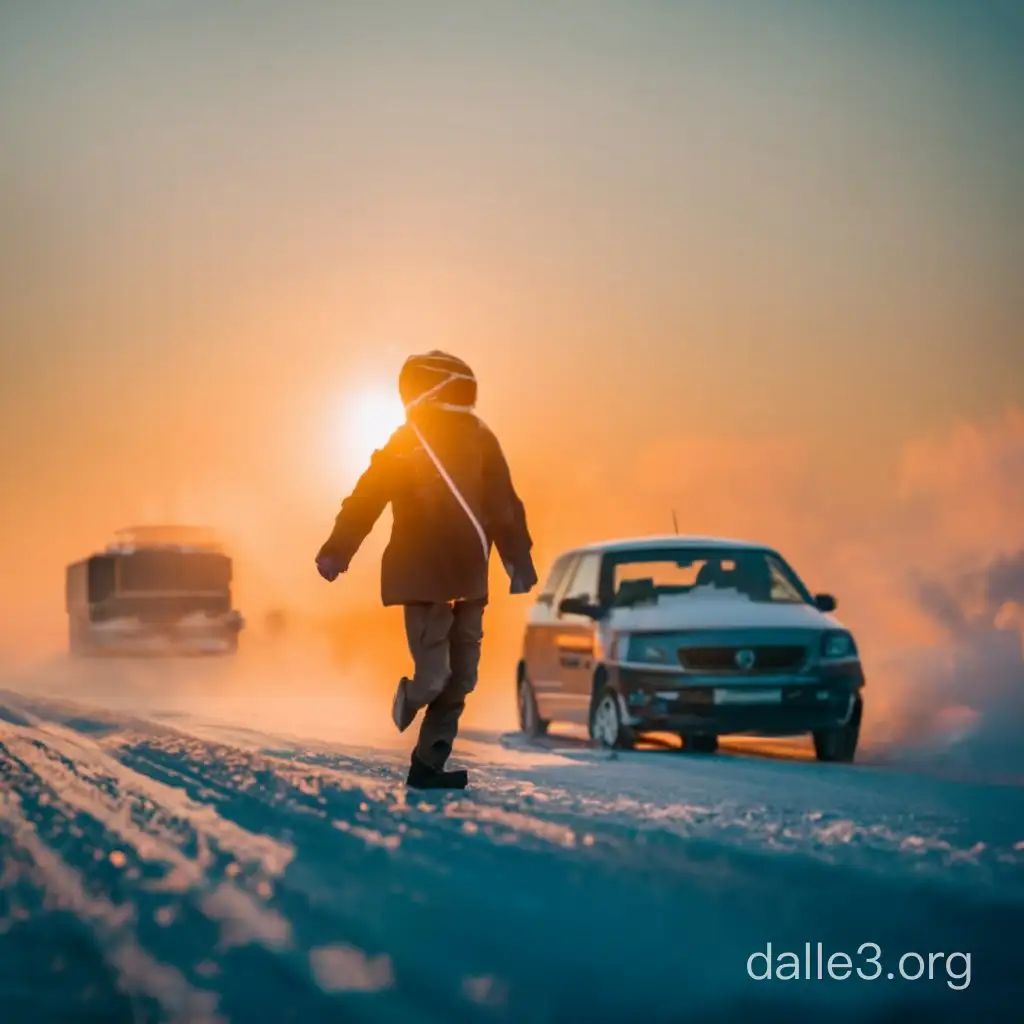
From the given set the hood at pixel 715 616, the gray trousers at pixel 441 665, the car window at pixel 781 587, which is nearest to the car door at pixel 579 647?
the hood at pixel 715 616

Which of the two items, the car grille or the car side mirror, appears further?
the car side mirror

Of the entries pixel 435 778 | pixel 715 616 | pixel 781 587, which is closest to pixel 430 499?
pixel 435 778

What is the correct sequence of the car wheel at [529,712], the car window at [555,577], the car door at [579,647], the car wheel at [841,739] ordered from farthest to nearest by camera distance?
1. the car window at [555,577]
2. the car wheel at [529,712]
3. the car door at [579,647]
4. the car wheel at [841,739]

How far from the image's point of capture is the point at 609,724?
41.9 ft

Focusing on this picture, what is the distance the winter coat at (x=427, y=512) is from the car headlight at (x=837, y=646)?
15.7 feet

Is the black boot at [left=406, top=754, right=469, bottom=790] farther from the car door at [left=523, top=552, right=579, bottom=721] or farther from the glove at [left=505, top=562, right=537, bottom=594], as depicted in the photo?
the car door at [left=523, top=552, right=579, bottom=721]

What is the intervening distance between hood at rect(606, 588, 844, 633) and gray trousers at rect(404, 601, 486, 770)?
4554mm

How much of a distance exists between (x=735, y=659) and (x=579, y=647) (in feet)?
5.18

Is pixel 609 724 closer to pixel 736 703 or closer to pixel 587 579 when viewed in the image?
pixel 736 703

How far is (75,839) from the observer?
244 inches

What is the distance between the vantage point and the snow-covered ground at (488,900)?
13.1ft

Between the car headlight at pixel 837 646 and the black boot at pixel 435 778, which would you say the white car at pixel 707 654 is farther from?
the black boot at pixel 435 778

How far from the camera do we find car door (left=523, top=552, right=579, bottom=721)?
1423 cm

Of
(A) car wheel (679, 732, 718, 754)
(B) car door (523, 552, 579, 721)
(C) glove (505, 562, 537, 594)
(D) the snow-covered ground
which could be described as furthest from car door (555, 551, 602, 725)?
(D) the snow-covered ground
